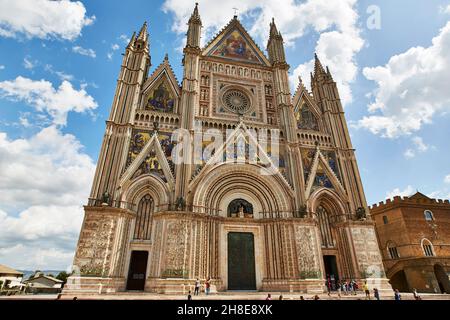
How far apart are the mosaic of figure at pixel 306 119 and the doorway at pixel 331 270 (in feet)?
37.1

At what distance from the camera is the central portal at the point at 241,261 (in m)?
17.3

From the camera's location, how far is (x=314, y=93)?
26.5m

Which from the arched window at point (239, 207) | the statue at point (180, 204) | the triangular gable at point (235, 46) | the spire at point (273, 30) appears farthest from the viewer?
the spire at point (273, 30)

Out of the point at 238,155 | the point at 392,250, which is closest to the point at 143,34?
the point at 238,155

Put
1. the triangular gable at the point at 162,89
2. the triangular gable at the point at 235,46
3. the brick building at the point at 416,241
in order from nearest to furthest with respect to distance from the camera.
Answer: the triangular gable at the point at 162,89 → the brick building at the point at 416,241 → the triangular gable at the point at 235,46

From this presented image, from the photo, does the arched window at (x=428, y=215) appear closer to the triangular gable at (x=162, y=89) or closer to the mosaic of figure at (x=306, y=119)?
the mosaic of figure at (x=306, y=119)

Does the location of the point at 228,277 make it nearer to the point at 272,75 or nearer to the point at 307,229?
the point at 307,229

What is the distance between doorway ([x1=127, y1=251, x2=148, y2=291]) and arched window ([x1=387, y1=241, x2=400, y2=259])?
2440cm

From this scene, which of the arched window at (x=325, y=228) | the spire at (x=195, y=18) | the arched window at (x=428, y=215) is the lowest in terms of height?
the arched window at (x=325, y=228)

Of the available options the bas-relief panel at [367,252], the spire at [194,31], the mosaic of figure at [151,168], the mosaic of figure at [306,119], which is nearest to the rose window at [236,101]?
the mosaic of figure at [306,119]
